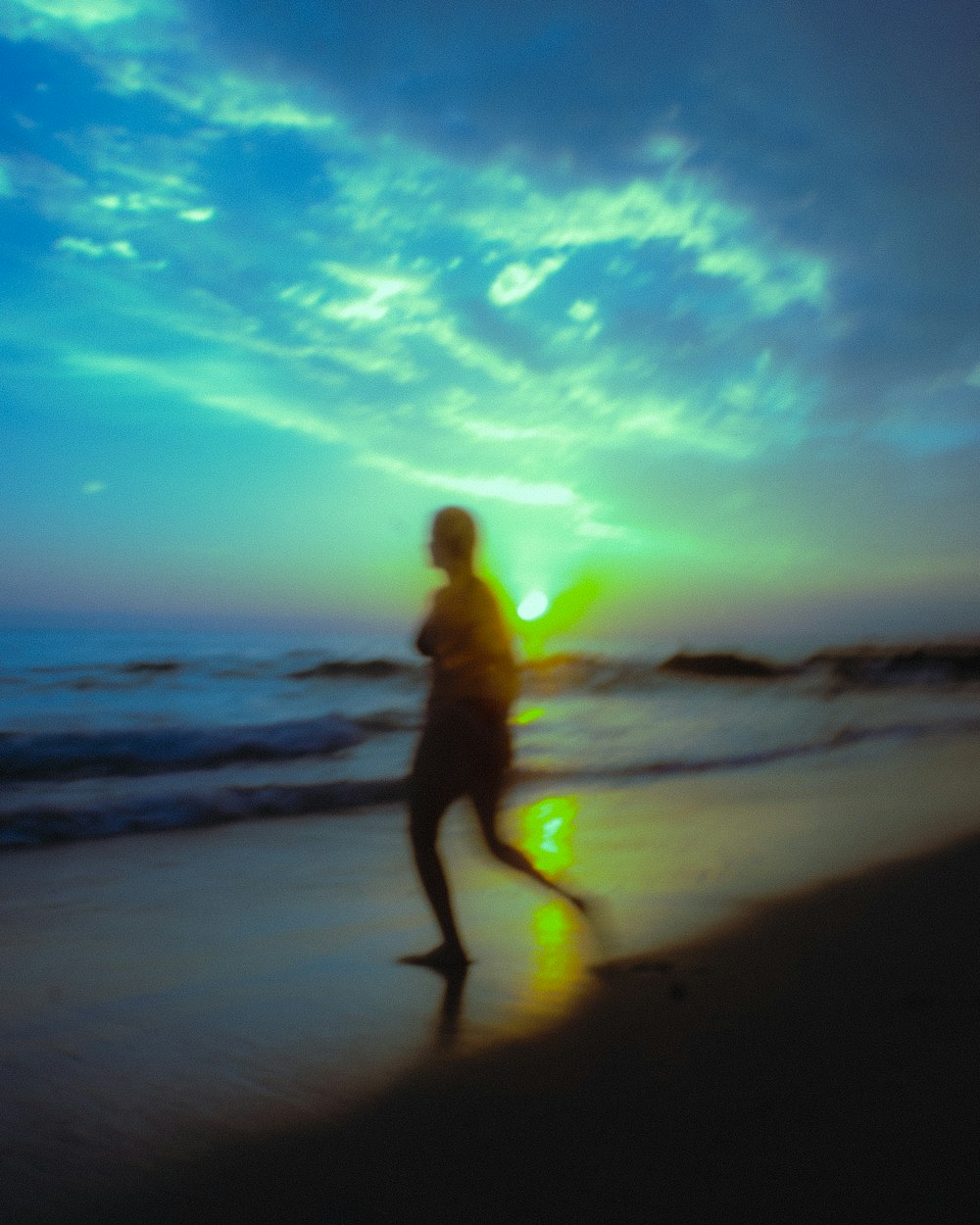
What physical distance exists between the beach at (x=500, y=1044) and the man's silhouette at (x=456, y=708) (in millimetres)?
477

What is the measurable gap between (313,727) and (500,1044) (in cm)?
1294

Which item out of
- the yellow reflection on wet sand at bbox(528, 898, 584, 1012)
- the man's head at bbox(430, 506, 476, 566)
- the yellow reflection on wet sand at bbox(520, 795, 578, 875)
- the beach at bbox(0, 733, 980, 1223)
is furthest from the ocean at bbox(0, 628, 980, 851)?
the man's head at bbox(430, 506, 476, 566)

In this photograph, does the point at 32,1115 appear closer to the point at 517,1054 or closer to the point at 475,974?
the point at 517,1054

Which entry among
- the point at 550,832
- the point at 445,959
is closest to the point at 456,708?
the point at 445,959

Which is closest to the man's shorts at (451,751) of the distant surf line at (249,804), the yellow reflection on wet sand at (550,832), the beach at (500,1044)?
the beach at (500,1044)

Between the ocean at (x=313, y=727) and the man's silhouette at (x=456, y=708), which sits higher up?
the man's silhouette at (x=456, y=708)

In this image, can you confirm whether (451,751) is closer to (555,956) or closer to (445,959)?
(445,959)

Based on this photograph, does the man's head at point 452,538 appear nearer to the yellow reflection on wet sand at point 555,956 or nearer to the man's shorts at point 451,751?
the man's shorts at point 451,751

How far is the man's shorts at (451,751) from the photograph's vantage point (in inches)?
156

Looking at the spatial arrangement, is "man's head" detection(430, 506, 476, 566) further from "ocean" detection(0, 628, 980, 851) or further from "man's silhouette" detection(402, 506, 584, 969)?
"ocean" detection(0, 628, 980, 851)

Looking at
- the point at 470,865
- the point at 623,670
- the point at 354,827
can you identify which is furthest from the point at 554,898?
the point at 623,670

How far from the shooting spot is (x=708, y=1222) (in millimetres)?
2092

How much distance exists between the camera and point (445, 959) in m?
4.08

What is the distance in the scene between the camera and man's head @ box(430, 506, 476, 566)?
13.4 ft
